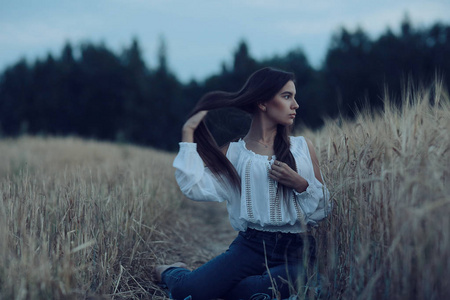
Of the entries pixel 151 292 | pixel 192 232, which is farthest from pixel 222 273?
pixel 192 232

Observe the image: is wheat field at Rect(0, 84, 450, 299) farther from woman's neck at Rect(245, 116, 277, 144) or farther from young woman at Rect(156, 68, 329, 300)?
woman's neck at Rect(245, 116, 277, 144)

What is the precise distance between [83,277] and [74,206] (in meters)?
0.46

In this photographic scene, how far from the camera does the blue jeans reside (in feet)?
7.97

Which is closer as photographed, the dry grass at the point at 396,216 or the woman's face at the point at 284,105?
the dry grass at the point at 396,216

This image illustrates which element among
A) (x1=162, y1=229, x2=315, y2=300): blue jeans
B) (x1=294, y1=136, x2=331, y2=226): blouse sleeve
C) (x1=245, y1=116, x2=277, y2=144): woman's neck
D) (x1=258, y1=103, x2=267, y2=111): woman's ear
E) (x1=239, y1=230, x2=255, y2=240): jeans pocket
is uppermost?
(x1=258, y1=103, x2=267, y2=111): woman's ear

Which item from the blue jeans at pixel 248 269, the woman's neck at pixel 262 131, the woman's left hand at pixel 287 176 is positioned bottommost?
the blue jeans at pixel 248 269

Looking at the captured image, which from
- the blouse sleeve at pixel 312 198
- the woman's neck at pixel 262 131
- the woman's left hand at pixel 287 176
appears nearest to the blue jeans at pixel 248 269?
the blouse sleeve at pixel 312 198

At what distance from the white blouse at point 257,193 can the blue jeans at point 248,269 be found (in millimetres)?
77

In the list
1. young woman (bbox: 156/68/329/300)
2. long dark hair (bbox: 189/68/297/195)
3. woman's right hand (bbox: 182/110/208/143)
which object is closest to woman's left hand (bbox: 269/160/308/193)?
young woman (bbox: 156/68/329/300)

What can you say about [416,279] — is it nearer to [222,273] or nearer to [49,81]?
[222,273]

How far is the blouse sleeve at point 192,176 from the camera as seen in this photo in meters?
2.43

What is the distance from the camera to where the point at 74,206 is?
2461 mm

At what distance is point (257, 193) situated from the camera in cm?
252

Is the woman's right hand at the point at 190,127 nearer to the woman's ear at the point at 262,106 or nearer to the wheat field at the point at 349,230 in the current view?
the woman's ear at the point at 262,106
